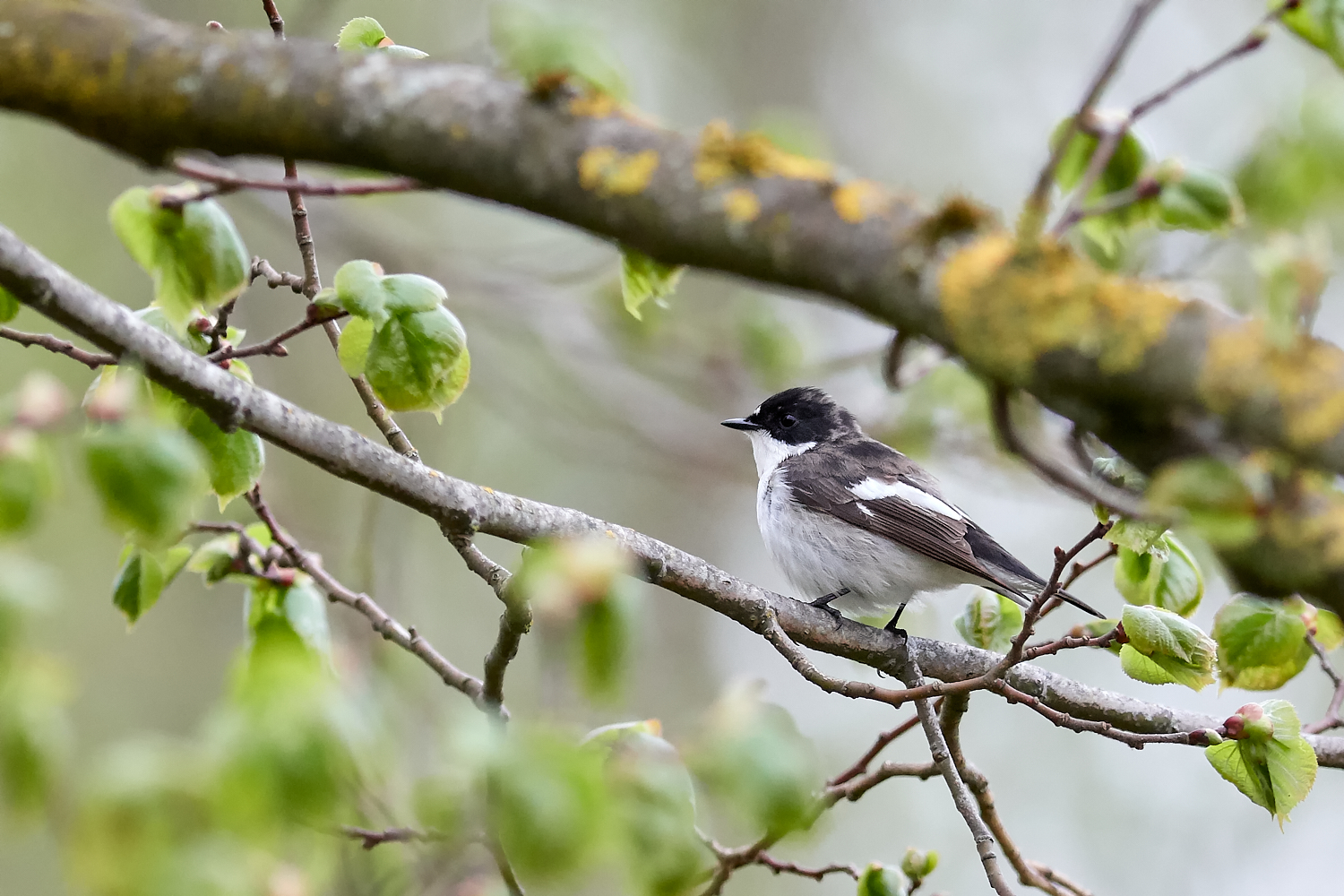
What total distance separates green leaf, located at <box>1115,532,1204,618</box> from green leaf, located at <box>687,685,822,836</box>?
176 cm

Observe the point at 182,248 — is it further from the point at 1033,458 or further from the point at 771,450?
the point at 771,450

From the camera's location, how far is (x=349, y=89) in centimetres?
180

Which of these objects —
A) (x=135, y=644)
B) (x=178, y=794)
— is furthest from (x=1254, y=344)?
(x=135, y=644)

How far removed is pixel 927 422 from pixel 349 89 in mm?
5954

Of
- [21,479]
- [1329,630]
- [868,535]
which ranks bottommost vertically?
[868,535]

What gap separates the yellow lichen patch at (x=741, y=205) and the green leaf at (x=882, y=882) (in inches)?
68.6

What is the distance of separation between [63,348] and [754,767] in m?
1.93

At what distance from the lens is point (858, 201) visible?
1670 mm

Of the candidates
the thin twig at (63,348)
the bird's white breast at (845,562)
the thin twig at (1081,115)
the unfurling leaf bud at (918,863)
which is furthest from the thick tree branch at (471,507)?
the bird's white breast at (845,562)

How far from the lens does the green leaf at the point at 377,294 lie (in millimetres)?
2395

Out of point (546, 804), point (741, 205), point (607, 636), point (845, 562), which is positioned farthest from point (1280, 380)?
point (845, 562)

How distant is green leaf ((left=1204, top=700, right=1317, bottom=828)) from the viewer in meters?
2.66

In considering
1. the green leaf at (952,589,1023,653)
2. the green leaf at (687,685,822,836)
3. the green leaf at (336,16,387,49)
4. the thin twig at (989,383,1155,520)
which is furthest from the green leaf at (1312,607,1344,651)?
the green leaf at (336,16,387,49)

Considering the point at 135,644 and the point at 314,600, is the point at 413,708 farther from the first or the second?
the point at 135,644
